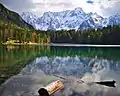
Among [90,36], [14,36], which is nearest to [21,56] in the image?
[14,36]

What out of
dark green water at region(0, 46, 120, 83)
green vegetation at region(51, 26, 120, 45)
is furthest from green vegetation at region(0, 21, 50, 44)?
dark green water at region(0, 46, 120, 83)

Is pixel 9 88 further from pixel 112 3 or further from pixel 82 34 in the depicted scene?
pixel 82 34

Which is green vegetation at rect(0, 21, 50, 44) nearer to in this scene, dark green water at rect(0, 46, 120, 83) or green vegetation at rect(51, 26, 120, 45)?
green vegetation at rect(51, 26, 120, 45)

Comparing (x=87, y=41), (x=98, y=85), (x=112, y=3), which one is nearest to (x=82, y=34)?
(x=87, y=41)

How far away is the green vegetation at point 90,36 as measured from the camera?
82.2m

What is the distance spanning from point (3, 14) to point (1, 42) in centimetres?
8791

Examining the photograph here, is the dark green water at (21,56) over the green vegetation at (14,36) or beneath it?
beneath

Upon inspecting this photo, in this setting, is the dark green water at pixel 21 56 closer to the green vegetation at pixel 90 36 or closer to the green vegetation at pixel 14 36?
the green vegetation at pixel 14 36

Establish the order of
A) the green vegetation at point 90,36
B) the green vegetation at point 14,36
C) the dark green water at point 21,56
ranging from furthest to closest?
the green vegetation at point 90,36 → the green vegetation at point 14,36 → the dark green water at point 21,56

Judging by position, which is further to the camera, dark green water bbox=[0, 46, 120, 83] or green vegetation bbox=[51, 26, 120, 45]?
green vegetation bbox=[51, 26, 120, 45]

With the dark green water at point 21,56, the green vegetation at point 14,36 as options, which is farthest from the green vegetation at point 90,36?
the dark green water at point 21,56

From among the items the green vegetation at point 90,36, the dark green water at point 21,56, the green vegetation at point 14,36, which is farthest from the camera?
the green vegetation at point 90,36

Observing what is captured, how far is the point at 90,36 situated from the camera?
306ft

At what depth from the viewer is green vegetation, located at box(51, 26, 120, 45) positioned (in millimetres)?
82250
